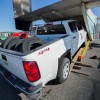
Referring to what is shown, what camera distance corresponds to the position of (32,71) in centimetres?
209

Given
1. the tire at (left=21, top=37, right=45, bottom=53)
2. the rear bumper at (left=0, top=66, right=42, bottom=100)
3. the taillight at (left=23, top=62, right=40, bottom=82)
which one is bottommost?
the rear bumper at (left=0, top=66, right=42, bottom=100)

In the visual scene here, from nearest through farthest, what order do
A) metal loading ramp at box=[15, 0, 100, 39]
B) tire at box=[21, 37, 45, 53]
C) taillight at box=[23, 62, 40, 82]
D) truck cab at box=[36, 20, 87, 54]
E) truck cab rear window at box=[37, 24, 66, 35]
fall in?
taillight at box=[23, 62, 40, 82]
tire at box=[21, 37, 45, 53]
truck cab at box=[36, 20, 87, 54]
truck cab rear window at box=[37, 24, 66, 35]
metal loading ramp at box=[15, 0, 100, 39]

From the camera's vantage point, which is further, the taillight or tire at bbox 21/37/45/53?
tire at bbox 21/37/45/53

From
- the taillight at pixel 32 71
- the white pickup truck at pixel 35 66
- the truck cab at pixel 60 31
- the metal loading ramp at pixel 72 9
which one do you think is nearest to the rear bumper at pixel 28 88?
the white pickup truck at pixel 35 66

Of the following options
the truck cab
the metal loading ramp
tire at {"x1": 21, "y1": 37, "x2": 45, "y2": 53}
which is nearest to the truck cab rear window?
the truck cab

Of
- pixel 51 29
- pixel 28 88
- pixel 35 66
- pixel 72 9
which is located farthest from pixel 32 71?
pixel 72 9

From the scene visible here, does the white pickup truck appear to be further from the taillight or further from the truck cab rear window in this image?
the truck cab rear window

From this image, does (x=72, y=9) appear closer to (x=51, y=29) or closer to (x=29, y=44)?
(x=51, y=29)

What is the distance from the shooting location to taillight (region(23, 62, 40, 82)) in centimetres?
203

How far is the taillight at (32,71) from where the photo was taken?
6.66 ft

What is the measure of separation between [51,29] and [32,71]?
9.72ft

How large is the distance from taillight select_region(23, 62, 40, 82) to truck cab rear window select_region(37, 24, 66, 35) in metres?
2.44

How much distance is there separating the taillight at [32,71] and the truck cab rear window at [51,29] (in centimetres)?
244

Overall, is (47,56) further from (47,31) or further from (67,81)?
(47,31)
